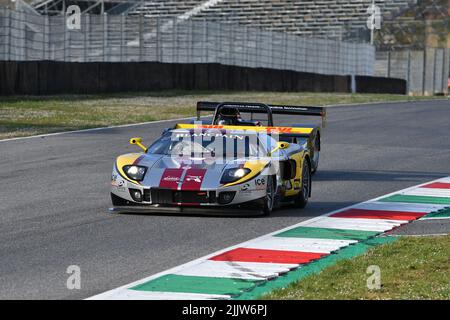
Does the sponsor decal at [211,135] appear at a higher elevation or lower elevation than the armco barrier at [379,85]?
higher

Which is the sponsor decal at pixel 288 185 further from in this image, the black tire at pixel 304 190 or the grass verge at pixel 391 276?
the grass verge at pixel 391 276

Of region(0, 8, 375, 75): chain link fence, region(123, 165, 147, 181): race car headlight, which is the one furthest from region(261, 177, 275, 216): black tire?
region(0, 8, 375, 75): chain link fence

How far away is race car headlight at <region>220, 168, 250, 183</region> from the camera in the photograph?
11.9 m

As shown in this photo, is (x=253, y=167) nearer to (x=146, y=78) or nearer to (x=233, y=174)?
(x=233, y=174)

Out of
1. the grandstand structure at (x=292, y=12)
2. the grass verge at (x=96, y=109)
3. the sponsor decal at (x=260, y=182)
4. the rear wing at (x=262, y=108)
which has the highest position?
the grandstand structure at (x=292, y=12)

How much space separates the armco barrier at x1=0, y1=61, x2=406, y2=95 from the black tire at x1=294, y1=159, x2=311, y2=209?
15.5 meters

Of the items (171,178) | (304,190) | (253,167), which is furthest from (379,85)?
(171,178)

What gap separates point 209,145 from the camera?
42.1 feet

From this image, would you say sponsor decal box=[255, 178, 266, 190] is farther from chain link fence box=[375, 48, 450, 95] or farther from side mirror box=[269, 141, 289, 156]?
chain link fence box=[375, 48, 450, 95]

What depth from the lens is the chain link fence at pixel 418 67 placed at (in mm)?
59062

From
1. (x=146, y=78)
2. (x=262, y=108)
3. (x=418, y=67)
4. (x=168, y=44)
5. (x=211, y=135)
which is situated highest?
(x=168, y=44)

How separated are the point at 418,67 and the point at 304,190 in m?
47.7

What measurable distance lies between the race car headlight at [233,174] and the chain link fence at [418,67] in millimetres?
47275

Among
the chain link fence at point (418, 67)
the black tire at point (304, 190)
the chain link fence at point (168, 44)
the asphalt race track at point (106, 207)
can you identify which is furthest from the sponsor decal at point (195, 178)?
the chain link fence at point (418, 67)
